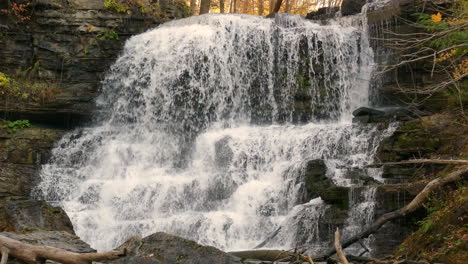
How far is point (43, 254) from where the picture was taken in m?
5.41

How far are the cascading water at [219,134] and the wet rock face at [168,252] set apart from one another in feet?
13.0

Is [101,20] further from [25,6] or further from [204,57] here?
[204,57]

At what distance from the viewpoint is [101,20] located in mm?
19016

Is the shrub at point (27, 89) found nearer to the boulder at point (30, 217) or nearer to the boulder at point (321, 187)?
the boulder at point (30, 217)

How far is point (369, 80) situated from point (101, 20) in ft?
32.3

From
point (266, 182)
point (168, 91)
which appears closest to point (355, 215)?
point (266, 182)

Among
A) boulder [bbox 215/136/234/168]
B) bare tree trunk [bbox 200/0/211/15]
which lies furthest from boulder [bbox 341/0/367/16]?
boulder [bbox 215/136/234/168]

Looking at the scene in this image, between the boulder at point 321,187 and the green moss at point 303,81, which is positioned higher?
the green moss at point 303,81

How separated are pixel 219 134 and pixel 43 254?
36.2 ft

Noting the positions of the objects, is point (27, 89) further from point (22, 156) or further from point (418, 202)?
point (418, 202)

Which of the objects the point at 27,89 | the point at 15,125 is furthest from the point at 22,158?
the point at 27,89

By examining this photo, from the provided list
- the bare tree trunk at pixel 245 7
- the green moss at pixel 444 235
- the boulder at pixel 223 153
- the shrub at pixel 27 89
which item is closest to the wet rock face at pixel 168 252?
the green moss at pixel 444 235

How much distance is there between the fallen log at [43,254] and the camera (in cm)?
513

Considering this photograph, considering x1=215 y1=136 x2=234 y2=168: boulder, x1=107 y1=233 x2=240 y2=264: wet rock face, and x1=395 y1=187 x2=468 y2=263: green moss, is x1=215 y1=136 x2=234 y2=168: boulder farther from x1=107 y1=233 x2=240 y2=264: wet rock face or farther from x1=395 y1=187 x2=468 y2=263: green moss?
x1=395 y1=187 x2=468 y2=263: green moss
